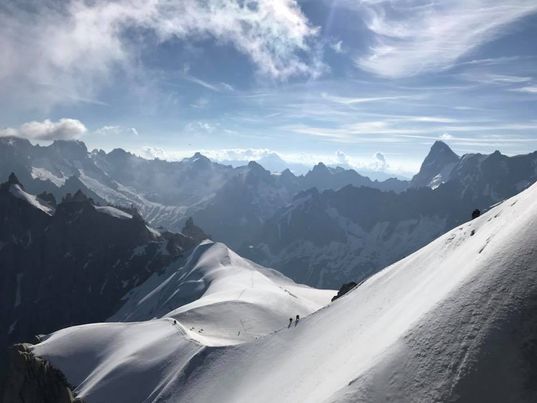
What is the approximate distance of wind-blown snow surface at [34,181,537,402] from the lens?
25844 millimetres

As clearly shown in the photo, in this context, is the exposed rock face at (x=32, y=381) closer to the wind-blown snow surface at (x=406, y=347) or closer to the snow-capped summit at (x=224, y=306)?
the wind-blown snow surface at (x=406, y=347)

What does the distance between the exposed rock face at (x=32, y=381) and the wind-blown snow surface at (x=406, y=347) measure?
2948mm

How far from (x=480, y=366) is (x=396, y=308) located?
13869 millimetres

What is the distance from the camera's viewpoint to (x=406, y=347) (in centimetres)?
2888

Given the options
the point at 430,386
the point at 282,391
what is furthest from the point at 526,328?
the point at 282,391

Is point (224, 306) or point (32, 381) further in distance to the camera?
point (224, 306)

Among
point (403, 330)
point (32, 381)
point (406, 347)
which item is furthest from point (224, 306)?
point (406, 347)

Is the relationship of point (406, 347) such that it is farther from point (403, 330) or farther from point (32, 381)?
point (32, 381)

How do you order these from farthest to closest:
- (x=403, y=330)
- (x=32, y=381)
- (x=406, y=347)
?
(x=32, y=381) → (x=403, y=330) → (x=406, y=347)

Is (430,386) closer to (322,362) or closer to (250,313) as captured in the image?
(322,362)

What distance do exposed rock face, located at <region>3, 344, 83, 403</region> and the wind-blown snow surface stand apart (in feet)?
9.67

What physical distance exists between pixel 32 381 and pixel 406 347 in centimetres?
6846

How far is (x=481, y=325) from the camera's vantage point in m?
27.2

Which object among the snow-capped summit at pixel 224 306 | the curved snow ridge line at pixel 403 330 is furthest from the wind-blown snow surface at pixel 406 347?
the snow-capped summit at pixel 224 306
